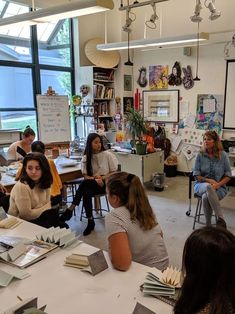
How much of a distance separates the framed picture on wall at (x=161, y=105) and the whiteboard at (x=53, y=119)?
1.82 metres

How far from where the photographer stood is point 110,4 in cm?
234

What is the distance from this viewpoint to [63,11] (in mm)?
2658

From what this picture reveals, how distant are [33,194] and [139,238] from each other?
1.04 metres

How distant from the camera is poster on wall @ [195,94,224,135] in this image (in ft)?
18.8

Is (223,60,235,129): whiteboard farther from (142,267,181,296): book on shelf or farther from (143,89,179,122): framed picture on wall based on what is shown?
(142,267,181,296): book on shelf

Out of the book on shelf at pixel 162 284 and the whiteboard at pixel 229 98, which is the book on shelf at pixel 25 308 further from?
the whiteboard at pixel 229 98

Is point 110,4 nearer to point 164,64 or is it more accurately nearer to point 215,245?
point 215,245

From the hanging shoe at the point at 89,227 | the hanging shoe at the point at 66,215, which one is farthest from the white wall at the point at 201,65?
the hanging shoe at the point at 66,215

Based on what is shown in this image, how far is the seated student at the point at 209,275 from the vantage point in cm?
90

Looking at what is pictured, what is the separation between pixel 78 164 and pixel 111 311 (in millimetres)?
2875

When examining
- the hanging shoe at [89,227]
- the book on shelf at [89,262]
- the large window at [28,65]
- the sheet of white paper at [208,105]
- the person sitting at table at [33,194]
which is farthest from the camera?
the sheet of white paper at [208,105]

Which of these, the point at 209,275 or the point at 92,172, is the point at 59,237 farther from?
the point at 92,172

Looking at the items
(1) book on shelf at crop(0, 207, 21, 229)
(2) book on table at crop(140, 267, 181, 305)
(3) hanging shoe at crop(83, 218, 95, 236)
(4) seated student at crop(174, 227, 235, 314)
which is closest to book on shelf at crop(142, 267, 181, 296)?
(2) book on table at crop(140, 267, 181, 305)

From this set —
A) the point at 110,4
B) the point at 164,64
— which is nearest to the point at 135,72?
the point at 164,64
